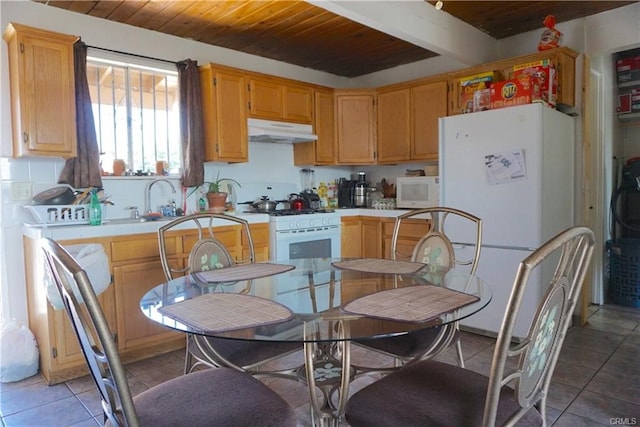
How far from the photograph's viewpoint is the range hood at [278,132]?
3691mm

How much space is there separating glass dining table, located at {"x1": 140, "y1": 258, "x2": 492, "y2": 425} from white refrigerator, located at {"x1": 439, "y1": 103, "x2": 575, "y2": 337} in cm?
121

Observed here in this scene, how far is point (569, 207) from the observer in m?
3.35

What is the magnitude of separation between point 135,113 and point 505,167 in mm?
2853

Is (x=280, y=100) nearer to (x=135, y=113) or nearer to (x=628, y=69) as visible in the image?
(x=135, y=113)

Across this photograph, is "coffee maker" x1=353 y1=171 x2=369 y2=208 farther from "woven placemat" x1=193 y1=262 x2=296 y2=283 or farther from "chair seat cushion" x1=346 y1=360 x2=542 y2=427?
"chair seat cushion" x1=346 y1=360 x2=542 y2=427

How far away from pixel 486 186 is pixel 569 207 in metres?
0.81

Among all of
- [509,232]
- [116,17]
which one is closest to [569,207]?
[509,232]

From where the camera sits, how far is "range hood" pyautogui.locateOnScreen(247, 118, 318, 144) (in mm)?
3691

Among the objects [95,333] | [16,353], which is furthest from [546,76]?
[16,353]

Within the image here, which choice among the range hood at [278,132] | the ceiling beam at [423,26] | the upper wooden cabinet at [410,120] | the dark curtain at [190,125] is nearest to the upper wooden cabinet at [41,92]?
the dark curtain at [190,125]

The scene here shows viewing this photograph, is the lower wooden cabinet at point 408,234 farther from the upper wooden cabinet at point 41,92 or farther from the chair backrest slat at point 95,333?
the chair backrest slat at point 95,333

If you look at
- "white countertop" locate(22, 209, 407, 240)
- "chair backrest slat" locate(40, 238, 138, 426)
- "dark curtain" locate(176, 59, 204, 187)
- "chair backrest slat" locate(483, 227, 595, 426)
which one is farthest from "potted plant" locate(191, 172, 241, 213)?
"chair backrest slat" locate(483, 227, 595, 426)

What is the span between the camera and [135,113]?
11.3 ft

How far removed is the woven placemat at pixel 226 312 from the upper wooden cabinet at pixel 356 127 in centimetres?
308
